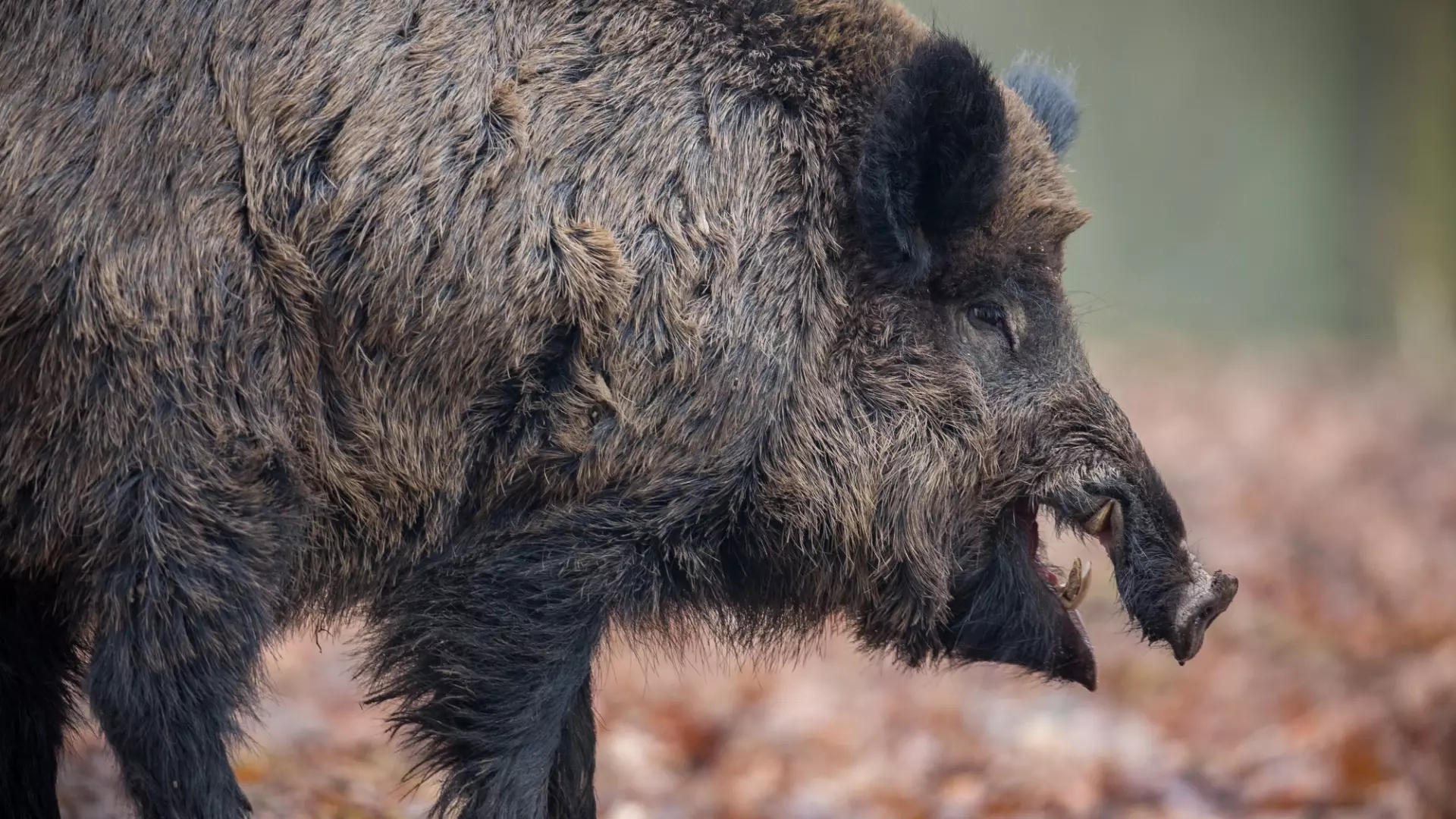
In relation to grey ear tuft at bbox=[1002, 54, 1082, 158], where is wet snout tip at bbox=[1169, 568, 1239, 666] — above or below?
below

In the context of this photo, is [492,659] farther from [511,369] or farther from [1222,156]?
[1222,156]

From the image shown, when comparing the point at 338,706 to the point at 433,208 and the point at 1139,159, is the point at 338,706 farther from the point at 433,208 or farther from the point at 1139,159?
the point at 1139,159

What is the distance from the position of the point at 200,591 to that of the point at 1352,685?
511 centimetres

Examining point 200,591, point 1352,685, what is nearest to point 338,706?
point 200,591

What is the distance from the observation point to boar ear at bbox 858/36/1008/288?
12.4ft

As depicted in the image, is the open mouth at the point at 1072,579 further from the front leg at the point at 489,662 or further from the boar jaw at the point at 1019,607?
the front leg at the point at 489,662

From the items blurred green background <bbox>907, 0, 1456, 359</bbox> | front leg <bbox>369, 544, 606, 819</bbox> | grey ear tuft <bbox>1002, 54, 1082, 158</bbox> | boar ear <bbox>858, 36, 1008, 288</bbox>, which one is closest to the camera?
front leg <bbox>369, 544, 606, 819</bbox>

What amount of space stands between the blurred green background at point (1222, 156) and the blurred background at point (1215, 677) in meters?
1.65

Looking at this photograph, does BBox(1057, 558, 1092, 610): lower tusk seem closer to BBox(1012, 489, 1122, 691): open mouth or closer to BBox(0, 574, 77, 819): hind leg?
BBox(1012, 489, 1122, 691): open mouth

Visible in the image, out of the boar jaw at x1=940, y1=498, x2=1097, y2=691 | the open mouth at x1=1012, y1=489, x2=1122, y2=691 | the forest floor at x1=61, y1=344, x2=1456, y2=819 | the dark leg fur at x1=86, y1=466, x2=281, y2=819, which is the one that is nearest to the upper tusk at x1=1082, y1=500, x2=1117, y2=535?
the open mouth at x1=1012, y1=489, x2=1122, y2=691

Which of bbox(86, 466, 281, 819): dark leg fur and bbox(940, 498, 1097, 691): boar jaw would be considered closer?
bbox(86, 466, 281, 819): dark leg fur

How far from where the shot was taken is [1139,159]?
25.2 metres

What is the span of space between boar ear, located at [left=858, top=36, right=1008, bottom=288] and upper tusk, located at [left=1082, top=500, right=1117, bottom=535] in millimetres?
865

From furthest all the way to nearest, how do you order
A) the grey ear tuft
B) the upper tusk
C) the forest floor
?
the forest floor < the grey ear tuft < the upper tusk
